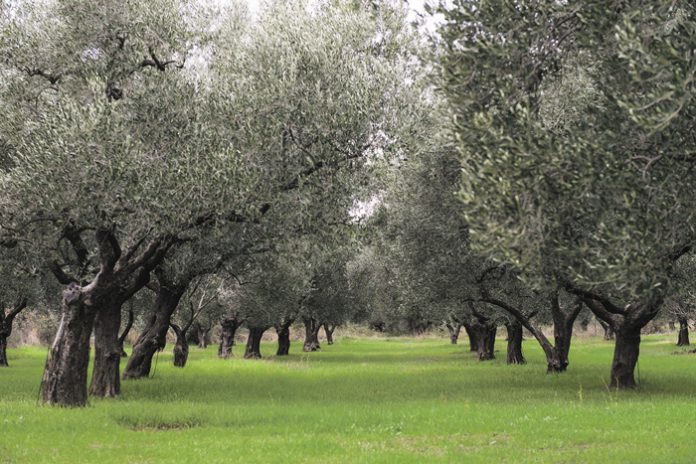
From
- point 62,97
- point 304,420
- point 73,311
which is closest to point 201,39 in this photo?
point 62,97

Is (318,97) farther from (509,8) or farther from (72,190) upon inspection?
(509,8)

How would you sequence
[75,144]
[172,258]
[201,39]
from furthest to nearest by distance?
[172,258], [201,39], [75,144]

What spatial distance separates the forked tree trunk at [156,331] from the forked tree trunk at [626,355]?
2209 cm

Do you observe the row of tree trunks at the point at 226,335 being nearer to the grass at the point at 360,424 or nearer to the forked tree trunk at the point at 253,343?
the forked tree trunk at the point at 253,343

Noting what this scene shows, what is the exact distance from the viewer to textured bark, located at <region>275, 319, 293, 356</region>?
75.1 metres

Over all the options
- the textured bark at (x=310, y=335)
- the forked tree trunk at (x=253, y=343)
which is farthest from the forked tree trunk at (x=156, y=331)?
the textured bark at (x=310, y=335)

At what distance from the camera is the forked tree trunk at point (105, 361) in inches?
1213

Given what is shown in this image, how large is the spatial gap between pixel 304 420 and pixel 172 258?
41.6ft

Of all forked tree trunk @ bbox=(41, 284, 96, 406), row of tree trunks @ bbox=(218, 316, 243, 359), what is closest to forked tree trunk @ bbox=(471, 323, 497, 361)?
row of tree trunks @ bbox=(218, 316, 243, 359)

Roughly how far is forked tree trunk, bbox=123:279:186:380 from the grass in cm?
288

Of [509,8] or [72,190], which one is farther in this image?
[72,190]

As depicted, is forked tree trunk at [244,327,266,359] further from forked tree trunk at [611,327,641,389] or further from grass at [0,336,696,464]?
forked tree trunk at [611,327,641,389]

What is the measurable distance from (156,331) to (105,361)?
25.8 feet

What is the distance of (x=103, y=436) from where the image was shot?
67.7 feet
